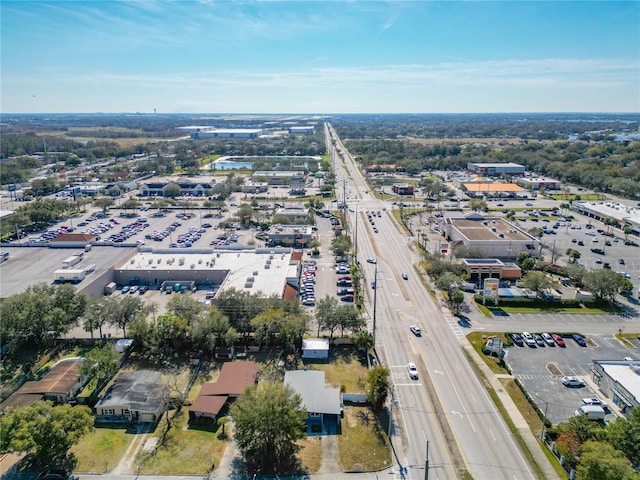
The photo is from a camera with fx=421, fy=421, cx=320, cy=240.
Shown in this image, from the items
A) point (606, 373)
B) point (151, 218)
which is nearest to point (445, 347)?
point (606, 373)

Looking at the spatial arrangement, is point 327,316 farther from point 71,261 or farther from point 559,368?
point 71,261

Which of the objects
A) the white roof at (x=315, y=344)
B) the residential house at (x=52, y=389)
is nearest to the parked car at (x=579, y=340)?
the white roof at (x=315, y=344)

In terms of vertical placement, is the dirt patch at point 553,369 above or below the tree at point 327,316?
below

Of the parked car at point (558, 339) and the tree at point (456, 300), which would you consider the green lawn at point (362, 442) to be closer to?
the tree at point (456, 300)

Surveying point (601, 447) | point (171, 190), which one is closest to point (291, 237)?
point (171, 190)

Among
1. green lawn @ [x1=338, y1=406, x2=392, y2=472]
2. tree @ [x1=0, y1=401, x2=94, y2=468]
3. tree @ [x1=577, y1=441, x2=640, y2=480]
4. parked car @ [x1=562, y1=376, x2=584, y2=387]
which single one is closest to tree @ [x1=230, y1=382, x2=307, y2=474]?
green lawn @ [x1=338, y1=406, x2=392, y2=472]

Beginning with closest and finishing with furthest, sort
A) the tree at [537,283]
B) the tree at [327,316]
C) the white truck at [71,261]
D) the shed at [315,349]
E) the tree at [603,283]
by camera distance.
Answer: the shed at [315,349] → the tree at [327,316] → the tree at [603,283] → the tree at [537,283] → the white truck at [71,261]

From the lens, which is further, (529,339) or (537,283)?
(537,283)
